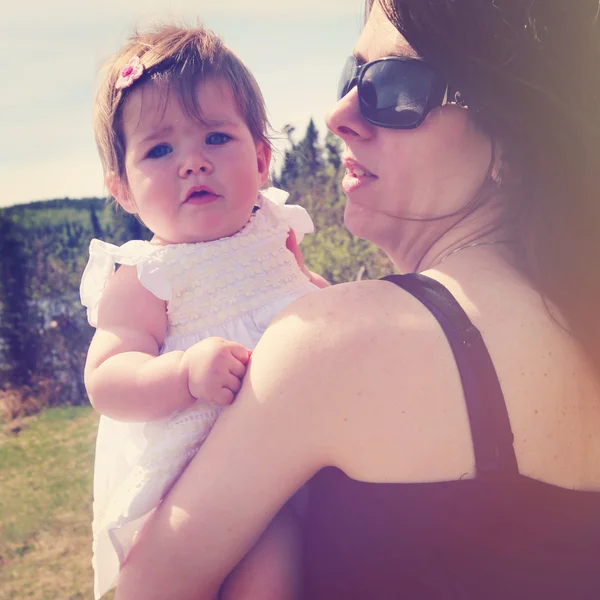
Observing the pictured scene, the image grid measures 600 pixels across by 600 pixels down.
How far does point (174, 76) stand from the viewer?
2082 millimetres

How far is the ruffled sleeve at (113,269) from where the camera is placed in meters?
1.91

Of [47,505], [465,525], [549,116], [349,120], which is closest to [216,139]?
[349,120]

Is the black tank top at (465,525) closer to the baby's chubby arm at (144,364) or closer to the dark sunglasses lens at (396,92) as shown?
the baby's chubby arm at (144,364)

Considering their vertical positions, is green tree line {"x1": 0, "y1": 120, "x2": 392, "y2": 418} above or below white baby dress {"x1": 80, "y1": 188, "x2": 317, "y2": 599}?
below

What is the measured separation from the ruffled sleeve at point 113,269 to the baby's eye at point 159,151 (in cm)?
29

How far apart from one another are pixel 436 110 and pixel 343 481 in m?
1.01

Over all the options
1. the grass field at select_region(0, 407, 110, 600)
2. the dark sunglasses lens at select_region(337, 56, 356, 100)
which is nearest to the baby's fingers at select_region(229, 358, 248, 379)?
the dark sunglasses lens at select_region(337, 56, 356, 100)

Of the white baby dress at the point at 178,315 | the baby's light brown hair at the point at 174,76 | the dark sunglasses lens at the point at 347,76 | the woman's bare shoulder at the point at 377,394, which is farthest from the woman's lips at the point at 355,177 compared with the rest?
the woman's bare shoulder at the point at 377,394

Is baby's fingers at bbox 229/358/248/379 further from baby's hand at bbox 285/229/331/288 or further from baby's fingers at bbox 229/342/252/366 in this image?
baby's hand at bbox 285/229/331/288

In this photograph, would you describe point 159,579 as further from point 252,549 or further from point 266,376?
point 266,376

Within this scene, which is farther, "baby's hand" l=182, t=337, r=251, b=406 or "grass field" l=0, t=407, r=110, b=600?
"grass field" l=0, t=407, r=110, b=600

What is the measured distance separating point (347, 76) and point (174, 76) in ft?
1.87

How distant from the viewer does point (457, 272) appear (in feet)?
4.69

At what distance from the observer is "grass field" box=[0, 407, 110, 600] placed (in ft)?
15.5
